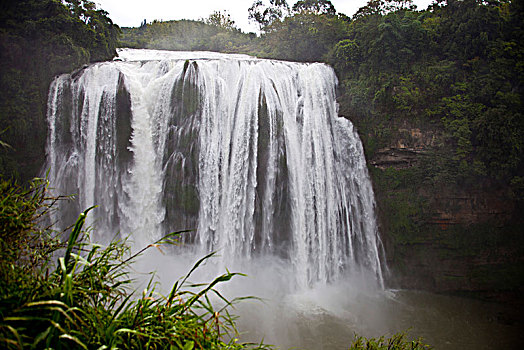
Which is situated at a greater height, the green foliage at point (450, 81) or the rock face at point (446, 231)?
the green foliage at point (450, 81)

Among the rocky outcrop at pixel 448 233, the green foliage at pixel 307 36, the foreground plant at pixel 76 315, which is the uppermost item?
the green foliage at pixel 307 36

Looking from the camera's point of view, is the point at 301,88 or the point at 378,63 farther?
the point at 378,63

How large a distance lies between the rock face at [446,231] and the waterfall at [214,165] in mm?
873

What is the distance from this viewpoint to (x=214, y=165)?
35.2 feet

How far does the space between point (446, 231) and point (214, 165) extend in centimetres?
809

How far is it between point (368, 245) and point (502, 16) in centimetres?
973

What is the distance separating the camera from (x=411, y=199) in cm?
1145

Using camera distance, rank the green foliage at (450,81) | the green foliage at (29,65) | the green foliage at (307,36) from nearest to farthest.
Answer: the green foliage at (450,81) < the green foliage at (29,65) < the green foliage at (307,36)

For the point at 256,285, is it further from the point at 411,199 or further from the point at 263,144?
the point at 411,199

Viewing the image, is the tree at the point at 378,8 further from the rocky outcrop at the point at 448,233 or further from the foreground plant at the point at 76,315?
the foreground plant at the point at 76,315

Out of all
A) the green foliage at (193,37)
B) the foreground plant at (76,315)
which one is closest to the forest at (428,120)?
the foreground plant at (76,315)

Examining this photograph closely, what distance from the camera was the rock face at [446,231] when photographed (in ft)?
36.1

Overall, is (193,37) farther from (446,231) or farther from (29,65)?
(446,231)

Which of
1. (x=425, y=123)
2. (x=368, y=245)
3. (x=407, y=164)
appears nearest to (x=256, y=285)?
(x=368, y=245)
